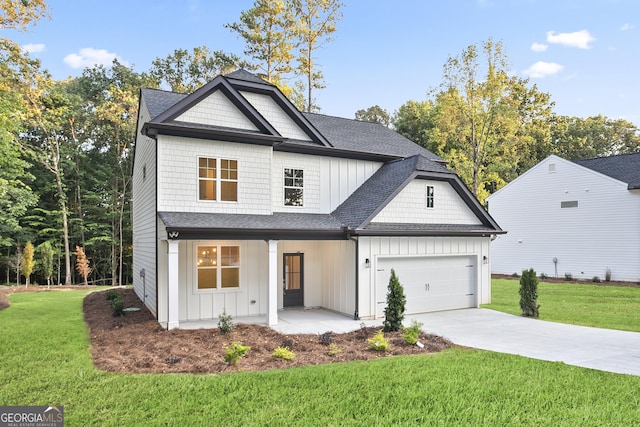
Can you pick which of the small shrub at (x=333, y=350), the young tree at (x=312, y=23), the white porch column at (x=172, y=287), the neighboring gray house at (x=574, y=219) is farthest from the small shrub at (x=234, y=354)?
the young tree at (x=312, y=23)

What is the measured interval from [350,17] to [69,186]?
866 inches

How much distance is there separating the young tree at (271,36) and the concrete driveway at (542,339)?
766 inches

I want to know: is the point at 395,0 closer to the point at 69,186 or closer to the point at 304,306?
the point at 304,306

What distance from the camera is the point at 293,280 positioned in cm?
1310

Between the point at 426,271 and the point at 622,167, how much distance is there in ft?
53.8

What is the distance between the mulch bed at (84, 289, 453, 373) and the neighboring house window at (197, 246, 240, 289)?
1783 mm

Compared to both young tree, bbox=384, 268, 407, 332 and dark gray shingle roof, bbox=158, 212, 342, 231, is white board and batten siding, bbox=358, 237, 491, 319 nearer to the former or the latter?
dark gray shingle roof, bbox=158, 212, 342, 231

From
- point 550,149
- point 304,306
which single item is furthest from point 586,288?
point 550,149

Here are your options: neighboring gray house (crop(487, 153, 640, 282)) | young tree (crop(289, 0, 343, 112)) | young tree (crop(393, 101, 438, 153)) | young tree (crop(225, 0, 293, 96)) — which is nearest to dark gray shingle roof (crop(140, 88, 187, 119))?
young tree (crop(225, 0, 293, 96))

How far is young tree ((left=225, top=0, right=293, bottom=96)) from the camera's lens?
26047 mm

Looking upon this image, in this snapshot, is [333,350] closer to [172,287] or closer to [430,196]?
[172,287]

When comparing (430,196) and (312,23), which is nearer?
(430,196)

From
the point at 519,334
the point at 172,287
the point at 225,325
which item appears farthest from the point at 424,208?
the point at 172,287

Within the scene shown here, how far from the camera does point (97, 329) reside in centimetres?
999
